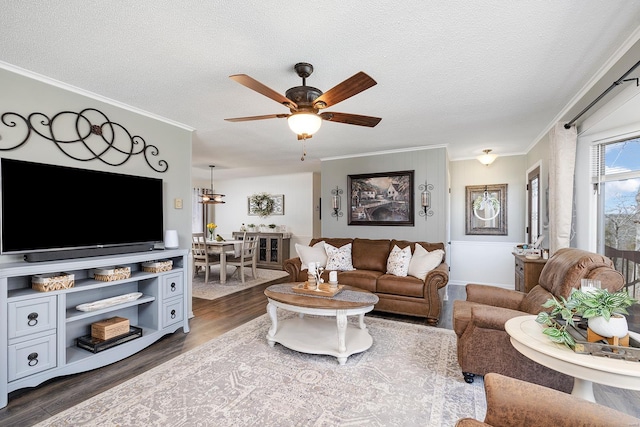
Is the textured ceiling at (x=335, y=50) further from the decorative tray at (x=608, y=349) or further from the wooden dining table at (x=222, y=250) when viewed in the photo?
the wooden dining table at (x=222, y=250)

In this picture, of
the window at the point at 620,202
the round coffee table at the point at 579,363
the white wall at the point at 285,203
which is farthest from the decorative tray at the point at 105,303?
the white wall at the point at 285,203

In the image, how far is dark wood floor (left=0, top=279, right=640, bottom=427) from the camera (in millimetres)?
2066

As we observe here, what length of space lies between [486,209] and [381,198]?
213 cm

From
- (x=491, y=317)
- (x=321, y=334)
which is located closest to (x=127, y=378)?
(x=321, y=334)

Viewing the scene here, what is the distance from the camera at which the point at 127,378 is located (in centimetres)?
248

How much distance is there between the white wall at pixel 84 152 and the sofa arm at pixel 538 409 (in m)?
3.42

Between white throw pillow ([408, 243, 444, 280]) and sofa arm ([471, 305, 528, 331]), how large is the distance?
1683mm

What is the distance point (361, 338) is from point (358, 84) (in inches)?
94.4

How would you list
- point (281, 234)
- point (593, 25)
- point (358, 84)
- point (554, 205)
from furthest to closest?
point (281, 234)
point (554, 205)
point (358, 84)
point (593, 25)

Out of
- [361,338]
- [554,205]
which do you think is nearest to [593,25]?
[554,205]

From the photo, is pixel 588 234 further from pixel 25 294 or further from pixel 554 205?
pixel 25 294

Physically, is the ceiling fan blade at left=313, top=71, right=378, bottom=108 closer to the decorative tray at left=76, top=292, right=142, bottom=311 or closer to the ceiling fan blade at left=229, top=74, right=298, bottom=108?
the ceiling fan blade at left=229, top=74, right=298, bottom=108

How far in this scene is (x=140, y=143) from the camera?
11.2ft

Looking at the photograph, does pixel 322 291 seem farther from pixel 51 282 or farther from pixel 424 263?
pixel 51 282
